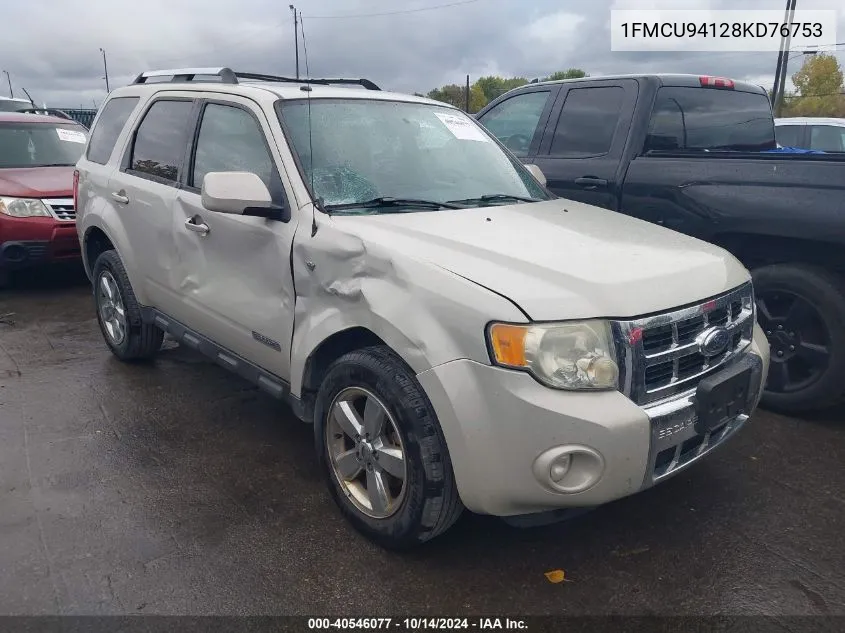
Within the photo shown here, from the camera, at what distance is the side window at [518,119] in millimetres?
5375

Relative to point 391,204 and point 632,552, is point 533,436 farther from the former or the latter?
point 391,204

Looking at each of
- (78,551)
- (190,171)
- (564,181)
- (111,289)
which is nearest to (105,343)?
(111,289)

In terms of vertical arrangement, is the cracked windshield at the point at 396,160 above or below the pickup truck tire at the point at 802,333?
above

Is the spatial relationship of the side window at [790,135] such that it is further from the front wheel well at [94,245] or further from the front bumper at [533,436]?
the front wheel well at [94,245]

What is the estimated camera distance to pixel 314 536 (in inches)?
114

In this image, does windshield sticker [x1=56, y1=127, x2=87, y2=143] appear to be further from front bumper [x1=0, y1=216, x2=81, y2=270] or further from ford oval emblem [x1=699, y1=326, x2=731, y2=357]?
ford oval emblem [x1=699, y1=326, x2=731, y2=357]

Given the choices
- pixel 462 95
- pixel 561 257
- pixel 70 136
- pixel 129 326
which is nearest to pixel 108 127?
pixel 129 326

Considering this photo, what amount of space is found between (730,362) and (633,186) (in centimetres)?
Result: 198

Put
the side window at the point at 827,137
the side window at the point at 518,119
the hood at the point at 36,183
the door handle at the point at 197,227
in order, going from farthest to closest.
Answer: the side window at the point at 827,137 → the hood at the point at 36,183 → the side window at the point at 518,119 → the door handle at the point at 197,227

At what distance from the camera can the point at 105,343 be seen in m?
5.42

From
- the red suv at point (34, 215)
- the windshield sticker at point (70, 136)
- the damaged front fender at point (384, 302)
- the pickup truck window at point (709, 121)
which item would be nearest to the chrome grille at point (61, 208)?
the red suv at point (34, 215)

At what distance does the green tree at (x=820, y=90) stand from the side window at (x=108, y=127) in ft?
175

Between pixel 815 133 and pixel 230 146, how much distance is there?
7.76 m

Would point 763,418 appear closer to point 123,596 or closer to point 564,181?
point 564,181
